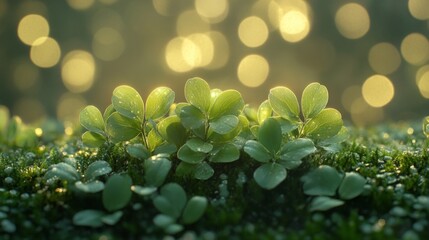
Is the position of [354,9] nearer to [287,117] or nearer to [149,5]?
[149,5]

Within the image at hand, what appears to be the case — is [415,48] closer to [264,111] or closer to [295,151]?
[264,111]

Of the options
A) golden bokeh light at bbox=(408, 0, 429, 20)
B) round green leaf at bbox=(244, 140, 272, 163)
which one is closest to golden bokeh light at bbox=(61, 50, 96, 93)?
golden bokeh light at bbox=(408, 0, 429, 20)

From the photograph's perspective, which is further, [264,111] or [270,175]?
[264,111]

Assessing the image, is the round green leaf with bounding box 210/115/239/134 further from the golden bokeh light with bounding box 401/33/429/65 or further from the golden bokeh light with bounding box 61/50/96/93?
the golden bokeh light with bounding box 61/50/96/93

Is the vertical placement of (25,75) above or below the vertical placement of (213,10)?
below

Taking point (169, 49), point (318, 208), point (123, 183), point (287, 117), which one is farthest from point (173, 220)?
point (169, 49)

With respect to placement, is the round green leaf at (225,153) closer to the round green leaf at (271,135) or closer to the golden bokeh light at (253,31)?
the round green leaf at (271,135)

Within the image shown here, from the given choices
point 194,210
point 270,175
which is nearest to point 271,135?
point 270,175

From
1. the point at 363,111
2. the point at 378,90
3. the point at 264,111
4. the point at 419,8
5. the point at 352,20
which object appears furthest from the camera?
the point at 363,111
